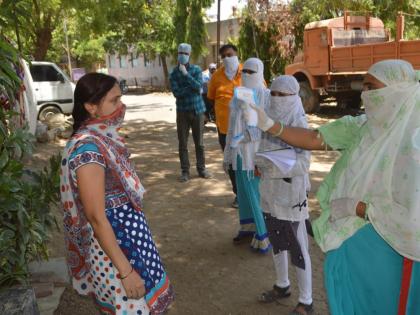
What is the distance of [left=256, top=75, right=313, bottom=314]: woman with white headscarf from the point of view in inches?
111

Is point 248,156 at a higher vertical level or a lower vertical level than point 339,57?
lower

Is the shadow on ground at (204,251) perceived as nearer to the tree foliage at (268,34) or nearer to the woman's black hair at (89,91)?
the woman's black hair at (89,91)

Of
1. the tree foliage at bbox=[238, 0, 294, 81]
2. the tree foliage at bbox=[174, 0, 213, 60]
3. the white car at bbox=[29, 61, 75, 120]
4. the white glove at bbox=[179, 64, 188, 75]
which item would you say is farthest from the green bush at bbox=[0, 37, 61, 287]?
the tree foliage at bbox=[174, 0, 213, 60]

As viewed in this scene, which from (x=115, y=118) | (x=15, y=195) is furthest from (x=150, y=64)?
(x=115, y=118)

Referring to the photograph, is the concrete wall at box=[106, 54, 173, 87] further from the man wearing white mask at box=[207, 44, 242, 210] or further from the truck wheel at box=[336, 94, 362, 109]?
the man wearing white mask at box=[207, 44, 242, 210]

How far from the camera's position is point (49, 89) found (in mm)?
11266

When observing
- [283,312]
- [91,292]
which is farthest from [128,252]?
[283,312]

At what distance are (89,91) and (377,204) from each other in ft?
4.09

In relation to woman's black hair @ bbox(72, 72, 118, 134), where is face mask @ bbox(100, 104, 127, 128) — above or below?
below

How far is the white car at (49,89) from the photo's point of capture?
11.1 m

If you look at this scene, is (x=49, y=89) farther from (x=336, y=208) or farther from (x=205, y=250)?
(x=336, y=208)

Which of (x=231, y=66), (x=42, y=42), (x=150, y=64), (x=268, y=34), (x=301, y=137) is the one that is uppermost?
(x=268, y=34)

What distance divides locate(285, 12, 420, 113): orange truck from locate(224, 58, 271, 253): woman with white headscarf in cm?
754

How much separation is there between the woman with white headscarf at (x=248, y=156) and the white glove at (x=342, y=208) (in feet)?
5.07
